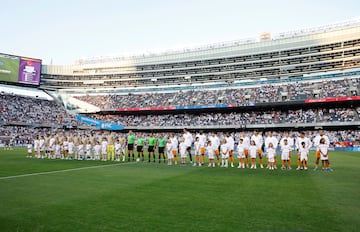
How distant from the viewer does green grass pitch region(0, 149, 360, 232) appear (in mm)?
5250

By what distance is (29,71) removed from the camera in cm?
5366

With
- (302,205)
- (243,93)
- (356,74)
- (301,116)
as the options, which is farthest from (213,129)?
(302,205)

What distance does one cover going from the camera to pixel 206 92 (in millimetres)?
Result: 56656

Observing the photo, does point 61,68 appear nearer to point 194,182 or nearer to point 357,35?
point 357,35

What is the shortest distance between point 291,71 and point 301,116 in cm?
1253

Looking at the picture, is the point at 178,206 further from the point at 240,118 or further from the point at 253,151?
the point at 240,118

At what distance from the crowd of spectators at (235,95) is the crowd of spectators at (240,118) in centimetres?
253

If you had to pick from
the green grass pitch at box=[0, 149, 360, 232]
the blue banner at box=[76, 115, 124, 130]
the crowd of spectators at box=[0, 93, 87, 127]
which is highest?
the crowd of spectators at box=[0, 93, 87, 127]

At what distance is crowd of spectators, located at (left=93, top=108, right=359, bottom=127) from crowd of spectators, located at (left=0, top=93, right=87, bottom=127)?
7075mm

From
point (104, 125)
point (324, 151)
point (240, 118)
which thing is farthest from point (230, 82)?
point (324, 151)

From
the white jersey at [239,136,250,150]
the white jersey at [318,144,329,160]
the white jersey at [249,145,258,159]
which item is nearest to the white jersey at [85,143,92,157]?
the white jersey at [239,136,250,150]

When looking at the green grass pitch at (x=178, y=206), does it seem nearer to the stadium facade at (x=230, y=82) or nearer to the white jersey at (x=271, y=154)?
the white jersey at (x=271, y=154)

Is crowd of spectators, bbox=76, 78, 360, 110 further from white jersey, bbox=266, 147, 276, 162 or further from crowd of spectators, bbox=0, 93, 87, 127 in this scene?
white jersey, bbox=266, 147, 276, 162

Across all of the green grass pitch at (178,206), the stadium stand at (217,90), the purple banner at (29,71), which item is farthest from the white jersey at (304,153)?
the purple banner at (29,71)
